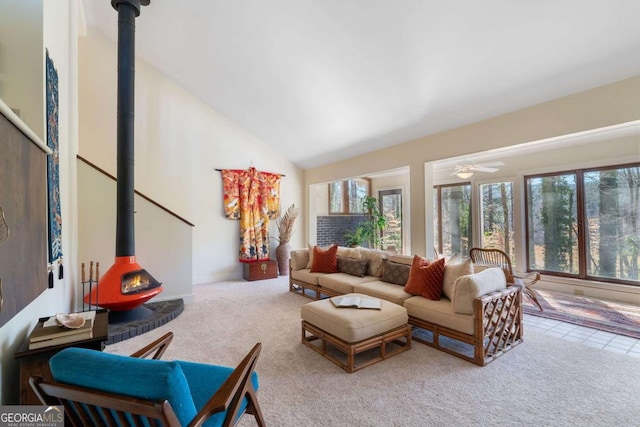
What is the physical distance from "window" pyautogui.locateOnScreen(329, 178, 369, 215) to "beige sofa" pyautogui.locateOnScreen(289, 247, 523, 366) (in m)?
3.80

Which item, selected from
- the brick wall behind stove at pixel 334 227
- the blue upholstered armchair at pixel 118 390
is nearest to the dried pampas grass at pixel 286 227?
the brick wall behind stove at pixel 334 227

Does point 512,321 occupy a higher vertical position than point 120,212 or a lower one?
lower

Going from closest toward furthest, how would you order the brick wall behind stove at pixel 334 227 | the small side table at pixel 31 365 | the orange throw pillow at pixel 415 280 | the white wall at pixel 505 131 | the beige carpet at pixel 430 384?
the small side table at pixel 31 365
the beige carpet at pixel 430 384
the white wall at pixel 505 131
the orange throw pillow at pixel 415 280
the brick wall behind stove at pixel 334 227

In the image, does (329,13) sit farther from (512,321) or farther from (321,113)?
(512,321)

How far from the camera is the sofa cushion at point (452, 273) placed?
2.89 m

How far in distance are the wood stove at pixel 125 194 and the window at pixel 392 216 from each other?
597 centimetres

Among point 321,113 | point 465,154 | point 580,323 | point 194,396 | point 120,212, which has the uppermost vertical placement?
point 321,113

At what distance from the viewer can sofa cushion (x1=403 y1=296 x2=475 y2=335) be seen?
8.29ft

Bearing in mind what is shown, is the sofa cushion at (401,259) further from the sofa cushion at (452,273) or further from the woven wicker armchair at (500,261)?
the woven wicker armchair at (500,261)

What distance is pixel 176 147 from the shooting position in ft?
17.3

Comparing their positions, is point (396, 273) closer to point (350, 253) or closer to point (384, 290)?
point (384, 290)

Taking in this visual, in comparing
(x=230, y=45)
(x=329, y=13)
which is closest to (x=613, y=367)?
(x=329, y=13)

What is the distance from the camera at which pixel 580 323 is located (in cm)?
336

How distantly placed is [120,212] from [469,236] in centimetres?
639
